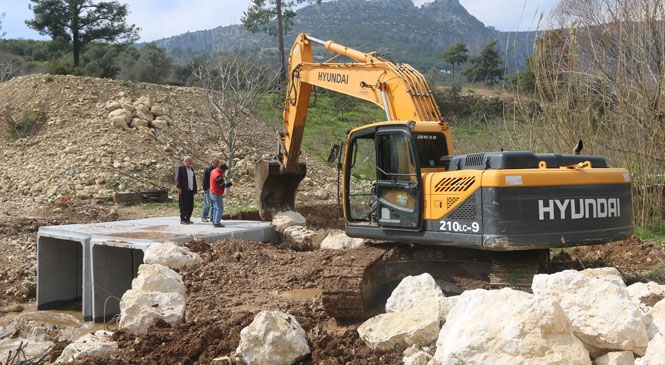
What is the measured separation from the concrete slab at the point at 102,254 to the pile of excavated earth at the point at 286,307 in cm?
42

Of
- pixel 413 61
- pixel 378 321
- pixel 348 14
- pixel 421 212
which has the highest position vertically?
pixel 348 14

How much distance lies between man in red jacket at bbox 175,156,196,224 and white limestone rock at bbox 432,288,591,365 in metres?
8.33

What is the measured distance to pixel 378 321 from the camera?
5.75m

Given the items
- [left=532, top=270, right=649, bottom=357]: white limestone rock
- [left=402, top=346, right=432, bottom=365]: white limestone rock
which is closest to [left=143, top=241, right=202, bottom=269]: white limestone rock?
[left=402, top=346, right=432, bottom=365]: white limestone rock

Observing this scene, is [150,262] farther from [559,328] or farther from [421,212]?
[559,328]

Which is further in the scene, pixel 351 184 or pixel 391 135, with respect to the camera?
pixel 351 184

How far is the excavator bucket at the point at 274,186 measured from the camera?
12.8m

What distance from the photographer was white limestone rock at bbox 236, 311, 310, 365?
18.0 feet

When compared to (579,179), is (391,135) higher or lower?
higher

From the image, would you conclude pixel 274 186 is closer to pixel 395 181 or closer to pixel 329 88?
pixel 329 88

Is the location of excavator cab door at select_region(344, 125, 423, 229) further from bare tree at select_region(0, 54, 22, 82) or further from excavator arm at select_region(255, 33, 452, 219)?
bare tree at select_region(0, 54, 22, 82)

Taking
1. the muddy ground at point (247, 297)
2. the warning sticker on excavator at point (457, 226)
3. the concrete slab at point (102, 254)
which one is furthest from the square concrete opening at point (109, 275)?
the warning sticker on excavator at point (457, 226)

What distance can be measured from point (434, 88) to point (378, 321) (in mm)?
35766

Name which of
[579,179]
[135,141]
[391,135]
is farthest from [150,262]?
[135,141]
